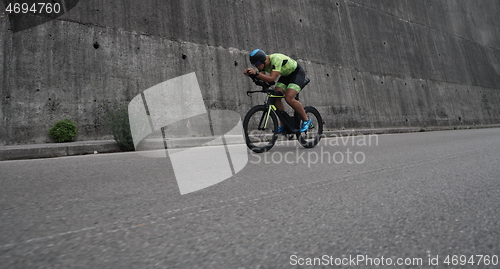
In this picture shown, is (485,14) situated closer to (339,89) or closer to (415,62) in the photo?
(415,62)

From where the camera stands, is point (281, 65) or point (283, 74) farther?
point (283, 74)

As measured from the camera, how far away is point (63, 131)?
702 centimetres

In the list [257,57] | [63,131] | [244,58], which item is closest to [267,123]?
[257,57]

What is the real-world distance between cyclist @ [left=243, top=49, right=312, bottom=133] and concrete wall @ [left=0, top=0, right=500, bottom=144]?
14.8 ft

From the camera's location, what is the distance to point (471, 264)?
47.6 inches

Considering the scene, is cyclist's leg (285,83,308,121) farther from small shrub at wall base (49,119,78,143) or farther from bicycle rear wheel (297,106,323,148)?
small shrub at wall base (49,119,78,143)

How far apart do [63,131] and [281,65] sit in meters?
5.06

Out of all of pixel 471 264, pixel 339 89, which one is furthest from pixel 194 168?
pixel 339 89

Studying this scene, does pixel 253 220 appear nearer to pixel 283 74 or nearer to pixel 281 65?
pixel 281 65

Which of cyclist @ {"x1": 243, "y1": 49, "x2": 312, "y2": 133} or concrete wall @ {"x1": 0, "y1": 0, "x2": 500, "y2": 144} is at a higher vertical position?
concrete wall @ {"x1": 0, "y1": 0, "x2": 500, "y2": 144}

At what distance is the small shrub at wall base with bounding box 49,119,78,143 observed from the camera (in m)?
7.00

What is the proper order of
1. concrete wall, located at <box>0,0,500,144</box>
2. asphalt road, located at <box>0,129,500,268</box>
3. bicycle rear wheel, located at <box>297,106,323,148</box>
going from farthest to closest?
concrete wall, located at <box>0,0,500,144</box>
bicycle rear wheel, located at <box>297,106,323,148</box>
asphalt road, located at <box>0,129,500,268</box>

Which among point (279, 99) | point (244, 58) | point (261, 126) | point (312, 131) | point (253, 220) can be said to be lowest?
point (253, 220)

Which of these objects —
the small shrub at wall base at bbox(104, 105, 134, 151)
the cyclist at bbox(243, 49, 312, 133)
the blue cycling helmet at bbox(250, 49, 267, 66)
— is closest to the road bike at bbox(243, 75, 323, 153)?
the cyclist at bbox(243, 49, 312, 133)
